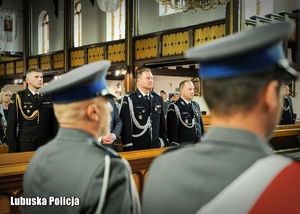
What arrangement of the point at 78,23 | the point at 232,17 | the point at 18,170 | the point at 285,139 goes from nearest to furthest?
the point at 18,170
the point at 285,139
the point at 232,17
the point at 78,23

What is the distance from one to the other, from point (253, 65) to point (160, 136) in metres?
3.56

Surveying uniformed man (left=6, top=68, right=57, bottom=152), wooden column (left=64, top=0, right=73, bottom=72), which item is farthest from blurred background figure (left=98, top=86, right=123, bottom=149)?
wooden column (left=64, top=0, right=73, bottom=72)

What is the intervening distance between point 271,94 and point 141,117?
3311 millimetres

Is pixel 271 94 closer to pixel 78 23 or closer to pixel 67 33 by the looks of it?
pixel 67 33

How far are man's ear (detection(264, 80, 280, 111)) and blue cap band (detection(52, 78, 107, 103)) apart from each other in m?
0.59

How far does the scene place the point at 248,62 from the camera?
81 centimetres

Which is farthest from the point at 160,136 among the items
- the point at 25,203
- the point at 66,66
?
the point at 66,66

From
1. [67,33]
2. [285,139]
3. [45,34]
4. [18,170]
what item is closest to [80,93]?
[18,170]

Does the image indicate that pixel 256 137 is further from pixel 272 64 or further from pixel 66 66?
pixel 66 66

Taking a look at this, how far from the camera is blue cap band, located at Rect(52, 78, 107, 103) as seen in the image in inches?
46.4

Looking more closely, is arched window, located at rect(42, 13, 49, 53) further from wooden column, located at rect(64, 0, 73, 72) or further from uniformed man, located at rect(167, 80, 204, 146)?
Answer: uniformed man, located at rect(167, 80, 204, 146)

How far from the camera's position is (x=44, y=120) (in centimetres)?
380

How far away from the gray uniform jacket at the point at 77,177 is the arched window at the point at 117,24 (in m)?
12.7

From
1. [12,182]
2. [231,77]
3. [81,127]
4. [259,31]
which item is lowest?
[12,182]
